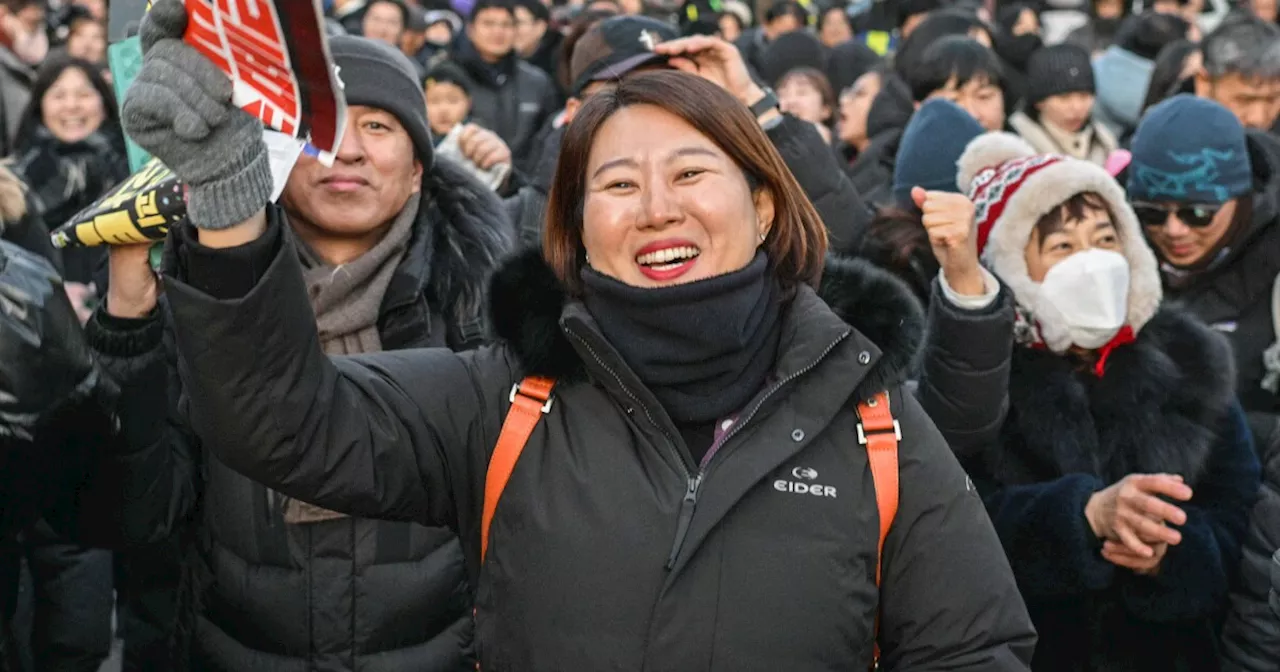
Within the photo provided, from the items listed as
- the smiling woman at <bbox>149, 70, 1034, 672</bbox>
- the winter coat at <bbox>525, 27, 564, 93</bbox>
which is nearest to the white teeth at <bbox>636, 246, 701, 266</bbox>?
the smiling woman at <bbox>149, 70, 1034, 672</bbox>

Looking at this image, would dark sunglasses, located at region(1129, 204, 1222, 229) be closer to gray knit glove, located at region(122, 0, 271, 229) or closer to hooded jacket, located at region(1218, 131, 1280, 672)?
hooded jacket, located at region(1218, 131, 1280, 672)

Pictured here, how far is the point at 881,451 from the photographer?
7.62 ft

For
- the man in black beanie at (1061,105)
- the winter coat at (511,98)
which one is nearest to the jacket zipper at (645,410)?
the man in black beanie at (1061,105)

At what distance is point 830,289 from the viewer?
8.54ft

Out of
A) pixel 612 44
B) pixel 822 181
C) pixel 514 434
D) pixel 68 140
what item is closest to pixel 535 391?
pixel 514 434

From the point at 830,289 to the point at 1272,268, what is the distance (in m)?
2.93

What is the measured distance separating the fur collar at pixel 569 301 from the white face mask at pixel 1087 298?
1.30 metres

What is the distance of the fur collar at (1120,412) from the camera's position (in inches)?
148

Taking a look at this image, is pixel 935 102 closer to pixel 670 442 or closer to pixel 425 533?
pixel 425 533

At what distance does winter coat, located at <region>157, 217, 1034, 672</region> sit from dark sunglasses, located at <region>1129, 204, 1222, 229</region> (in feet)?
9.08

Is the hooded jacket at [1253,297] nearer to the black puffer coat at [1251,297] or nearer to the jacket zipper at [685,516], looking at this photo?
the black puffer coat at [1251,297]

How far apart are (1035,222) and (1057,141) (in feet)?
12.4

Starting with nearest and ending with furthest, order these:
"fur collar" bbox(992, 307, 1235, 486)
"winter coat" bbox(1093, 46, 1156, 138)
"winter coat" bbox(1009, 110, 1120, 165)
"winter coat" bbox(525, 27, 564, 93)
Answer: "fur collar" bbox(992, 307, 1235, 486), "winter coat" bbox(1009, 110, 1120, 165), "winter coat" bbox(1093, 46, 1156, 138), "winter coat" bbox(525, 27, 564, 93)

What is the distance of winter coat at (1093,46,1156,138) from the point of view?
30.9ft
